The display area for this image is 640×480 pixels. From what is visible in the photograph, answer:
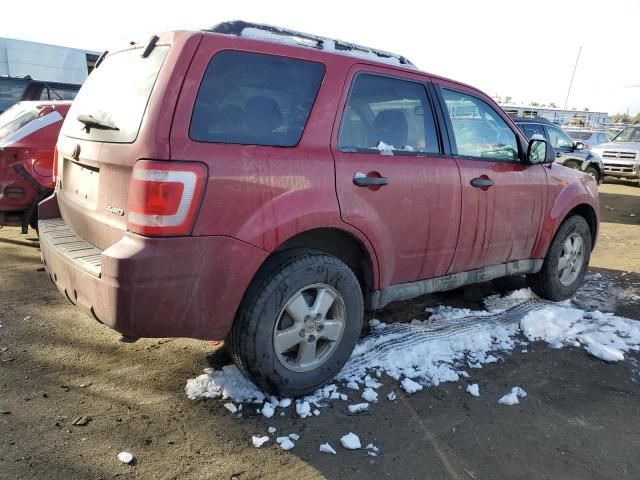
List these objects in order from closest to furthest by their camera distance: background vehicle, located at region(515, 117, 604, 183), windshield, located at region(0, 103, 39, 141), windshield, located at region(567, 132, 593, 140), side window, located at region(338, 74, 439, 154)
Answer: side window, located at region(338, 74, 439, 154), windshield, located at region(0, 103, 39, 141), background vehicle, located at region(515, 117, 604, 183), windshield, located at region(567, 132, 593, 140)

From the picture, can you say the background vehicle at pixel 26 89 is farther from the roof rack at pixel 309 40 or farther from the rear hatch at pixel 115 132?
the roof rack at pixel 309 40

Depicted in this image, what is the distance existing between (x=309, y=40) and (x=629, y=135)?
17.2m

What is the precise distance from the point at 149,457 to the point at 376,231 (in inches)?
67.3

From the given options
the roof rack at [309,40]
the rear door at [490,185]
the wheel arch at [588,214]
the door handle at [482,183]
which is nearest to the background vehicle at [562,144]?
the wheel arch at [588,214]

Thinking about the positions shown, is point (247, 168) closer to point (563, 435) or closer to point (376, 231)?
point (376, 231)

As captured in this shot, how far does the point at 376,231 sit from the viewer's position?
3.16m

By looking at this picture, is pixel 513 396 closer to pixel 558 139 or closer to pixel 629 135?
pixel 558 139

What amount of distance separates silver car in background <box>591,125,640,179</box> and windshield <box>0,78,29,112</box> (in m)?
15.4

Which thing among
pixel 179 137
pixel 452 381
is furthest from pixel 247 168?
pixel 452 381

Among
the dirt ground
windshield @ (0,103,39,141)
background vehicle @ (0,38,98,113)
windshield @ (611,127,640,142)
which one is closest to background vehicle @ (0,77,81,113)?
windshield @ (0,103,39,141)

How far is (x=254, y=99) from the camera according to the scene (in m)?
2.71

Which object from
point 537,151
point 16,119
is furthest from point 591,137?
point 16,119

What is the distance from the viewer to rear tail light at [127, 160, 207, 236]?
2373 millimetres

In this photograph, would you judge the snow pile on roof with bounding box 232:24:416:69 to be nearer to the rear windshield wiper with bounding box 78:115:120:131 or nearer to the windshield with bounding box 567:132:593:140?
the rear windshield wiper with bounding box 78:115:120:131
